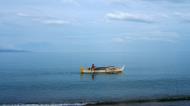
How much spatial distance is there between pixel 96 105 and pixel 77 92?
12124 millimetres

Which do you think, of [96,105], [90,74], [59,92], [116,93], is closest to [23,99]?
[59,92]

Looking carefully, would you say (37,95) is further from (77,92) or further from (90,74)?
(90,74)

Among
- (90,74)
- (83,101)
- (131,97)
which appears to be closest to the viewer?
(83,101)

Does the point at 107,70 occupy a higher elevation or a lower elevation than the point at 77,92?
higher

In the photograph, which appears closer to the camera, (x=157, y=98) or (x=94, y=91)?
(x=157, y=98)

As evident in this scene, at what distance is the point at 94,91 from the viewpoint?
169 feet

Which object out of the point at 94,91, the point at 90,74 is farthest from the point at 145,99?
the point at 90,74

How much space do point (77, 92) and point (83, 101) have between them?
27.0 ft

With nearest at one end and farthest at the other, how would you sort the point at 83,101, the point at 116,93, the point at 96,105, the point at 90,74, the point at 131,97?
the point at 96,105
the point at 83,101
the point at 131,97
the point at 116,93
the point at 90,74

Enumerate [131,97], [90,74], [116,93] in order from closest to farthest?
[131,97], [116,93], [90,74]

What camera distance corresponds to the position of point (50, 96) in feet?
150

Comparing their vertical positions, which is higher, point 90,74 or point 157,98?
point 90,74

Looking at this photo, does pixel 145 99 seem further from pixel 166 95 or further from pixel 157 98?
pixel 166 95

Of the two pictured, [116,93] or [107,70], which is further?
[107,70]
